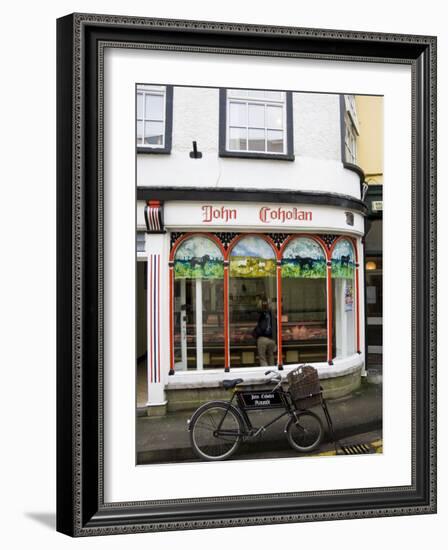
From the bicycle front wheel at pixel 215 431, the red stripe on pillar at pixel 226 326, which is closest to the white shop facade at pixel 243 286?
the red stripe on pillar at pixel 226 326

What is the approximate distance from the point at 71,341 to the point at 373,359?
2.00m

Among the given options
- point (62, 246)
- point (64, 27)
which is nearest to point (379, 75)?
point (64, 27)

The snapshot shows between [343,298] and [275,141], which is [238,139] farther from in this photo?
[343,298]

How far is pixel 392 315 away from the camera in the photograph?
12.2 feet

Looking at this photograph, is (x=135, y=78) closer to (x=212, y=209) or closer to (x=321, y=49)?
(x=212, y=209)

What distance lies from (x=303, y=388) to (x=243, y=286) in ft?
2.65

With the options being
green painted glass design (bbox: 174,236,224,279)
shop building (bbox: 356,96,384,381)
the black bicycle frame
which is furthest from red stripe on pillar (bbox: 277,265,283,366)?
shop building (bbox: 356,96,384,381)

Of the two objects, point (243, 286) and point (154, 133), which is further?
point (243, 286)

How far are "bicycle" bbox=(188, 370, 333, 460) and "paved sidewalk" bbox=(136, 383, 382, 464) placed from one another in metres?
0.04

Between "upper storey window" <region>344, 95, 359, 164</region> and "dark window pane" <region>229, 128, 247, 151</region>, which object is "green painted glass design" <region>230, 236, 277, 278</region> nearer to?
"dark window pane" <region>229, 128, 247, 151</region>

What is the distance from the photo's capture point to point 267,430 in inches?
142

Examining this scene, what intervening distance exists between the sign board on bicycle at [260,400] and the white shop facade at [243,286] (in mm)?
125

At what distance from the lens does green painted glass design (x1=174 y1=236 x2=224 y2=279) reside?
366cm

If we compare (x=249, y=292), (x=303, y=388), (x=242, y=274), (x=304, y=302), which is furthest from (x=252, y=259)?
(x=303, y=388)
